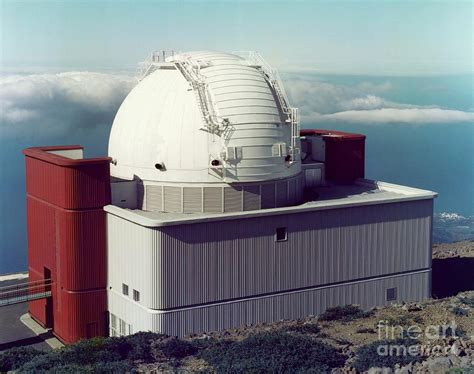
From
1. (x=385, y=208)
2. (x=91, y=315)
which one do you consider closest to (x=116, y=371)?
(x=91, y=315)

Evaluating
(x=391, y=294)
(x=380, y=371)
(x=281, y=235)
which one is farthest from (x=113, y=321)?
(x=380, y=371)

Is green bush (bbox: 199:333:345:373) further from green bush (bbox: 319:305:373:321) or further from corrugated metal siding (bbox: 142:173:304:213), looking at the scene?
corrugated metal siding (bbox: 142:173:304:213)

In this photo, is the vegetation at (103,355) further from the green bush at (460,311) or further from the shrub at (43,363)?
the green bush at (460,311)

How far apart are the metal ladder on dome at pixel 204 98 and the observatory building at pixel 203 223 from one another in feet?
0.17

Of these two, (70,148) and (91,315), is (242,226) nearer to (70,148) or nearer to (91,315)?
(91,315)

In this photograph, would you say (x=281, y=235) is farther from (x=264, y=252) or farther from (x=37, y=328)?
(x=37, y=328)

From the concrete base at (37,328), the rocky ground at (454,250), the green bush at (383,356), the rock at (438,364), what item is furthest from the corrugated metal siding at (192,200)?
the rocky ground at (454,250)

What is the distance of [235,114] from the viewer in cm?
3259

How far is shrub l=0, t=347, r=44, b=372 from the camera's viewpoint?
2720 cm

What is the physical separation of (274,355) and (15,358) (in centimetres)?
845

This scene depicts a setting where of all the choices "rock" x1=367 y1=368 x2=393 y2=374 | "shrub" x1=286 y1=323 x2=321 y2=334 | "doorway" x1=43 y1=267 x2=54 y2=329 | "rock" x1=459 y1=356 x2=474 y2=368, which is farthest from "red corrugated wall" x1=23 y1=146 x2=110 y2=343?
"rock" x1=459 y1=356 x2=474 y2=368

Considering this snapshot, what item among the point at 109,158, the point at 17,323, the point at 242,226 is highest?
the point at 109,158

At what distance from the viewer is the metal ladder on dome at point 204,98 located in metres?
32.2

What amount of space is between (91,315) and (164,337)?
14.4 ft
